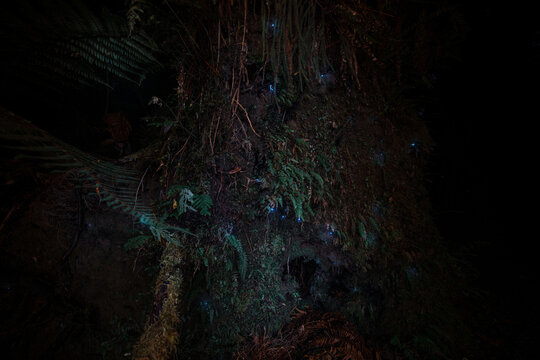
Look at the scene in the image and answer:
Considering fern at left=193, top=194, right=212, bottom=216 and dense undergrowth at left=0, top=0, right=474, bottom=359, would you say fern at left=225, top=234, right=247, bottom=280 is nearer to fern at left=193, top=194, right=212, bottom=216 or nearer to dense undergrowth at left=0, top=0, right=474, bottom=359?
dense undergrowth at left=0, top=0, right=474, bottom=359

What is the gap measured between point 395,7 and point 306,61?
152 cm

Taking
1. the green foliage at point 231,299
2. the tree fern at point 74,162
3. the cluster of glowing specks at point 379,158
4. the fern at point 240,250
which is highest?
the cluster of glowing specks at point 379,158

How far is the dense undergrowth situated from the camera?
189 cm

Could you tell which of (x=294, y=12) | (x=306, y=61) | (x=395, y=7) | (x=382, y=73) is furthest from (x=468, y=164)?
(x=294, y=12)

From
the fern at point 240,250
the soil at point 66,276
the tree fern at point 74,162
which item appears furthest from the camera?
the soil at point 66,276

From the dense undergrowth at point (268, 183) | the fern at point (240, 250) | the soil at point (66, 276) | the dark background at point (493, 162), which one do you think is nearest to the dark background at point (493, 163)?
the dark background at point (493, 162)

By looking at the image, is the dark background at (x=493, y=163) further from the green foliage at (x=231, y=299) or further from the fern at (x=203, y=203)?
the fern at (x=203, y=203)

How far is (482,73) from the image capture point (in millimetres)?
3254

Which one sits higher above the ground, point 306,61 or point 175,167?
point 306,61

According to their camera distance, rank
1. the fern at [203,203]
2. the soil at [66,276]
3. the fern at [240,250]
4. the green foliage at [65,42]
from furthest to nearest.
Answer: the soil at [66,276], the fern at [240,250], the fern at [203,203], the green foliage at [65,42]

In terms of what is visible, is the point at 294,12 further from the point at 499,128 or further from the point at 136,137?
the point at 499,128

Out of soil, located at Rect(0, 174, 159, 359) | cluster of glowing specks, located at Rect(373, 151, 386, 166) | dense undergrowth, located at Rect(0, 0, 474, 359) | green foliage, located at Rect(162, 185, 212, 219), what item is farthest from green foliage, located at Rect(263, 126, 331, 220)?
soil, located at Rect(0, 174, 159, 359)

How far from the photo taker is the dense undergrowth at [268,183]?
1.89m

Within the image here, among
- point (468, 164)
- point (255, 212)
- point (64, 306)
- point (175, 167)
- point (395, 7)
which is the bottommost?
point (64, 306)
